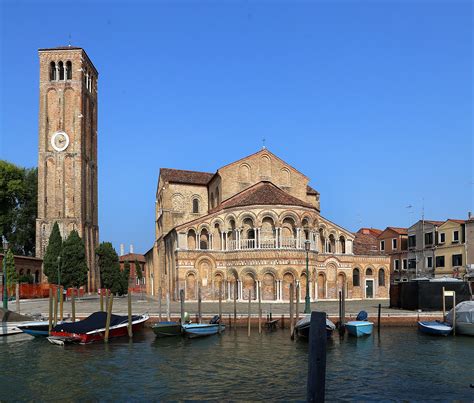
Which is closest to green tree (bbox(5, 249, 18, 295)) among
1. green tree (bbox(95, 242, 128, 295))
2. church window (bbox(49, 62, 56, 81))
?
green tree (bbox(95, 242, 128, 295))

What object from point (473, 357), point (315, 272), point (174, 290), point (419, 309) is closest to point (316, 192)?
point (315, 272)

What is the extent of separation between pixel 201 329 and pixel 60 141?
3910 centimetres

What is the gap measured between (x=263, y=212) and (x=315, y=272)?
20.6ft

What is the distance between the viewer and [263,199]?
40.1 m

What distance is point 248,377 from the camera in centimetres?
1725

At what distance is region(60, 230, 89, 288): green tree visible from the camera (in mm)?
51781

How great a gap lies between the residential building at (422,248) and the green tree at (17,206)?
140 ft

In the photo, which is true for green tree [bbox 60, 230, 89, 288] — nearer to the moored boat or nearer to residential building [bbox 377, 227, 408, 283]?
→ residential building [bbox 377, 227, 408, 283]

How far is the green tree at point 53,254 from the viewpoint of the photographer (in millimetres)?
52275

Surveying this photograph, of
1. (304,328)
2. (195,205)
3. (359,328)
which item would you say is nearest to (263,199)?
(195,205)

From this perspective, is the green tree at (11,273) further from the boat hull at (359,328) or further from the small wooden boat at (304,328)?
the boat hull at (359,328)

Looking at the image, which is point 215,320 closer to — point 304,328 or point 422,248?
point 304,328

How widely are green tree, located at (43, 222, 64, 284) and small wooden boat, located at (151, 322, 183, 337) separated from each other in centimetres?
2912

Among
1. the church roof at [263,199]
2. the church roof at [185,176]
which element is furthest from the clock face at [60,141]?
the church roof at [263,199]
